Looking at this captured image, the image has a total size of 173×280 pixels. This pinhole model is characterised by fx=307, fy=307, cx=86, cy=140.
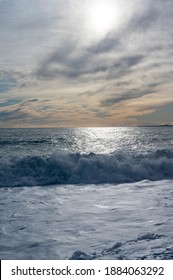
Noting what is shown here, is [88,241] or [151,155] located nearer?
[88,241]

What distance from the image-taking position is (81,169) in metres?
18.3

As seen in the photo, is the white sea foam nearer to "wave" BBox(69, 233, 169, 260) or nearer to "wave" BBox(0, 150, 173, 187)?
"wave" BBox(69, 233, 169, 260)

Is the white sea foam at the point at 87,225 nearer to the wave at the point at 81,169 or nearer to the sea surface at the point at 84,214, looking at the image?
the sea surface at the point at 84,214

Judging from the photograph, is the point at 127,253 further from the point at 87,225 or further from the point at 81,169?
the point at 81,169

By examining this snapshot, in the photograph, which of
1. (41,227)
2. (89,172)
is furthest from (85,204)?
(89,172)

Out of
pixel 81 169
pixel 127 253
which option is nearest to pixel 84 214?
pixel 127 253

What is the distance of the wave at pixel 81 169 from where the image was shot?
55.1 feet

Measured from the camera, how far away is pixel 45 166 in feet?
61.7

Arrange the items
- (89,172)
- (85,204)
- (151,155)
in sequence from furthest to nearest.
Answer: (151,155) < (89,172) < (85,204)

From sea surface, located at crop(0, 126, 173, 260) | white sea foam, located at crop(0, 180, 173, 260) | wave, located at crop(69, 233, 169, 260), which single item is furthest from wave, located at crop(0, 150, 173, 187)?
wave, located at crop(69, 233, 169, 260)

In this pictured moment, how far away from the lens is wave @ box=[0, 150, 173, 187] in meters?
16.8

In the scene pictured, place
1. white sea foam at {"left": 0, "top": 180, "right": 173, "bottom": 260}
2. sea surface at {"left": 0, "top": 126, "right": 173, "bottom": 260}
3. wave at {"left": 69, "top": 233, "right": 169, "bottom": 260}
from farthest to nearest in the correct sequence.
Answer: sea surface at {"left": 0, "top": 126, "right": 173, "bottom": 260} < white sea foam at {"left": 0, "top": 180, "right": 173, "bottom": 260} < wave at {"left": 69, "top": 233, "right": 169, "bottom": 260}
